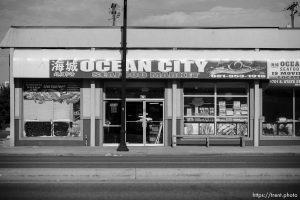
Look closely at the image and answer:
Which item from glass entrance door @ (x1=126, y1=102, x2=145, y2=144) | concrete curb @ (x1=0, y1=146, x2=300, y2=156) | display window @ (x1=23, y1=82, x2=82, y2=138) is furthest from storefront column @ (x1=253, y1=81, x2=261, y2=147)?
display window @ (x1=23, y1=82, x2=82, y2=138)

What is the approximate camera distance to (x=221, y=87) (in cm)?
2231

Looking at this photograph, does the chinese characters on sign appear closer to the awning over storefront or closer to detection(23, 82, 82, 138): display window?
the awning over storefront

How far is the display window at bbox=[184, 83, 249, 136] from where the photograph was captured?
22297mm

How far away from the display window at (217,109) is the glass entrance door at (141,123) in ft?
4.46

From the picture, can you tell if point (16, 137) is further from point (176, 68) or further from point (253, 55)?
point (253, 55)

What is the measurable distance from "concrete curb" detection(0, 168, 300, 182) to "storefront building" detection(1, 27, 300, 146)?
37.4 ft

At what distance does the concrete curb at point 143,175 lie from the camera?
1008cm

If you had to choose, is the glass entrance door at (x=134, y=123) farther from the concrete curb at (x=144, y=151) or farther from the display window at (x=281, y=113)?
the display window at (x=281, y=113)

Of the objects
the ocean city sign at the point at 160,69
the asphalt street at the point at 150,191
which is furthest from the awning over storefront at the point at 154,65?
the asphalt street at the point at 150,191

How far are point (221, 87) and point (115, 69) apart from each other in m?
5.39

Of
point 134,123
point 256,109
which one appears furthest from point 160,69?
point 256,109

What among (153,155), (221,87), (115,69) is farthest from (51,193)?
(221,87)

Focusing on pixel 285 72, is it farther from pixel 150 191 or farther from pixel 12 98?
pixel 150 191

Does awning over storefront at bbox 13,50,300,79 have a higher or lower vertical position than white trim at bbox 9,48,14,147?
higher
